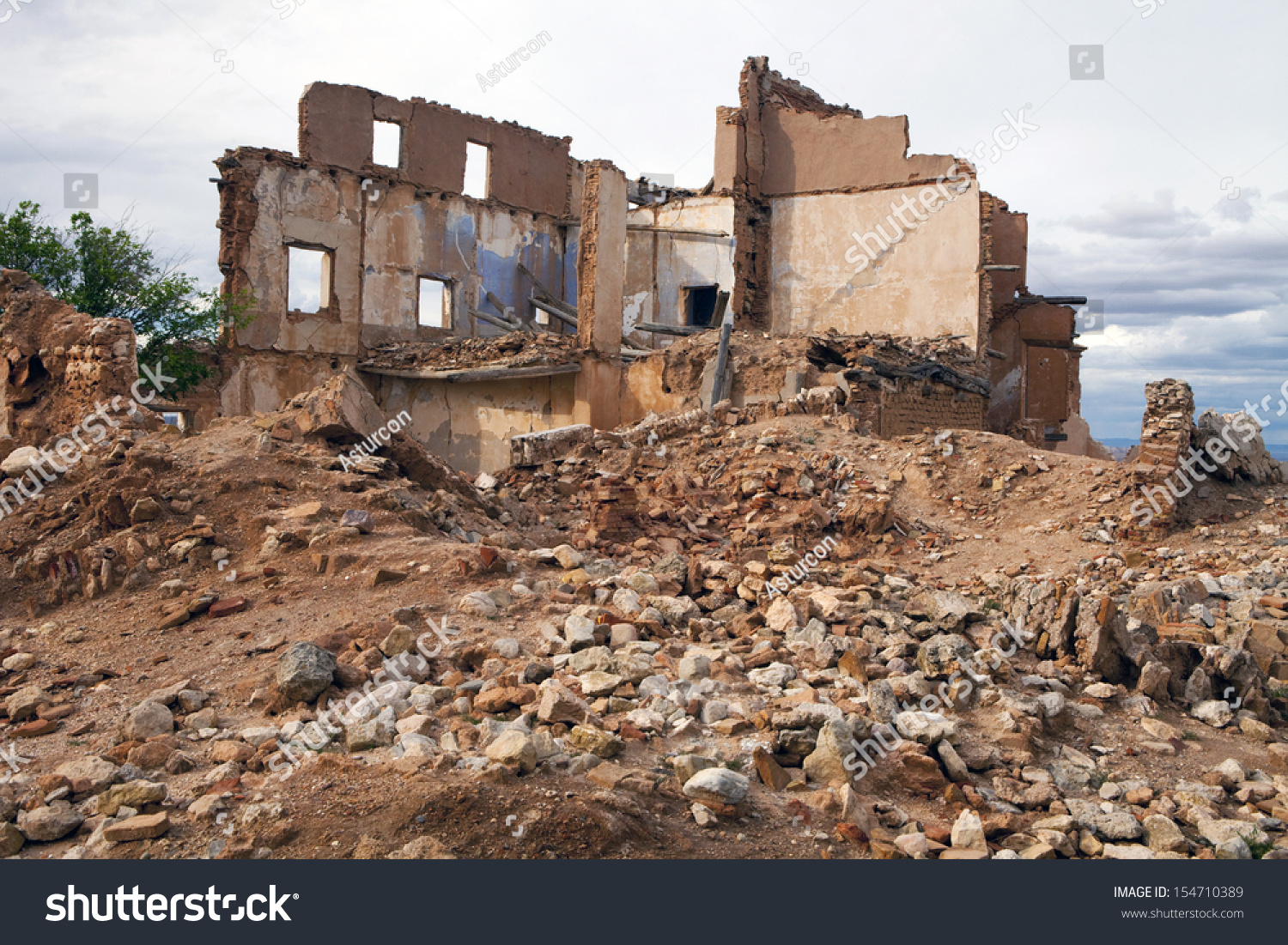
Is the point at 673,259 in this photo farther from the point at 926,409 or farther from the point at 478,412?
the point at 926,409

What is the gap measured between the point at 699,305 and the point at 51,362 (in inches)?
560

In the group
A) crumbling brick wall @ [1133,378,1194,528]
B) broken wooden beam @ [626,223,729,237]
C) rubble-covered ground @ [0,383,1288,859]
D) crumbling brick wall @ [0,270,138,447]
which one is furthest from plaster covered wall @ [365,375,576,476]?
crumbling brick wall @ [1133,378,1194,528]

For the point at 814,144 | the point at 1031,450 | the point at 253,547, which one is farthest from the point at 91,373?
the point at 814,144

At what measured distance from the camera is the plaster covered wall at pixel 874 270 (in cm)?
1839

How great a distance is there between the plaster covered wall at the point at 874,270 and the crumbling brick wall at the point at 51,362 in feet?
45.0

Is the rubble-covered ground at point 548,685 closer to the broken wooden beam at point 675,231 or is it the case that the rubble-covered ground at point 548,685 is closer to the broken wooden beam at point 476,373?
the broken wooden beam at point 476,373

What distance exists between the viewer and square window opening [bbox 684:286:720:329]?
20438 mm

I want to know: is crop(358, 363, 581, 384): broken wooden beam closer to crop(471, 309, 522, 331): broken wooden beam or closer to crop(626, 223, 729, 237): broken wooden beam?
crop(471, 309, 522, 331): broken wooden beam

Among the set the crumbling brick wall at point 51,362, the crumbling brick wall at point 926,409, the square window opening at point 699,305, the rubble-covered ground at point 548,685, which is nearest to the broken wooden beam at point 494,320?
the square window opening at point 699,305

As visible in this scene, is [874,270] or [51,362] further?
[874,270]

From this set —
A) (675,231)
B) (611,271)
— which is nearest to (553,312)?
(675,231)

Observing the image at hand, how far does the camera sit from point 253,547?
653 centimetres

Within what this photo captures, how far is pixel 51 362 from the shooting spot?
28.1 ft

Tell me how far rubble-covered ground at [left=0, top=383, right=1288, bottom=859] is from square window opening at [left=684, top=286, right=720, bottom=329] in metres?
12.2
